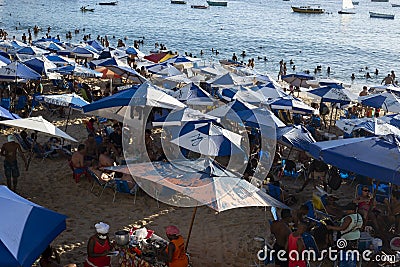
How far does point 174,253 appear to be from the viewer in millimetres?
6172

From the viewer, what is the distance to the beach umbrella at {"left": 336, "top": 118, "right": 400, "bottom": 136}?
1081cm

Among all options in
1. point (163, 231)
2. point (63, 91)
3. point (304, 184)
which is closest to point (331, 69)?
point (63, 91)

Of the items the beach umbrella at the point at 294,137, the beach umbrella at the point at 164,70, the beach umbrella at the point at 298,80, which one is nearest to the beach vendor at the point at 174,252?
the beach umbrella at the point at 294,137

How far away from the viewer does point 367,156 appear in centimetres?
784

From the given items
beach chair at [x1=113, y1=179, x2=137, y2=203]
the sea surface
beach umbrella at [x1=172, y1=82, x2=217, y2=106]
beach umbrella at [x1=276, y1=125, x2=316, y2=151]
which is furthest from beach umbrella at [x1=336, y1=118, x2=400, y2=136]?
the sea surface

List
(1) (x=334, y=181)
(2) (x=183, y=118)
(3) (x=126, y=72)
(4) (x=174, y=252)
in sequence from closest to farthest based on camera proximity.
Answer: (4) (x=174, y=252), (1) (x=334, y=181), (2) (x=183, y=118), (3) (x=126, y=72)

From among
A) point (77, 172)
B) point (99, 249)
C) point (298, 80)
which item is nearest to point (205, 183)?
point (99, 249)

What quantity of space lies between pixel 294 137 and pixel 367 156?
259cm

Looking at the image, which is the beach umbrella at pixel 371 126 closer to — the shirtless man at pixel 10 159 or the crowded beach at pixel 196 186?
the crowded beach at pixel 196 186

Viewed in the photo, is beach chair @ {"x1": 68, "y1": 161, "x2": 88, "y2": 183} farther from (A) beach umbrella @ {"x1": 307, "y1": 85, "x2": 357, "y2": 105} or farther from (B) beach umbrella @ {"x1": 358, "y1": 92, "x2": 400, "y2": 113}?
(B) beach umbrella @ {"x1": 358, "y1": 92, "x2": 400, "y2": 113}

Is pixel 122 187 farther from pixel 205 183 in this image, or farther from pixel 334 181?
pixel 334 181

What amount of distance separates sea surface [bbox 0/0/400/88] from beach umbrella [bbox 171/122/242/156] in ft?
79.9

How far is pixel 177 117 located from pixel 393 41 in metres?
54.9

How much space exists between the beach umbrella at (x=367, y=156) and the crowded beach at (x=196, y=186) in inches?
0.8
